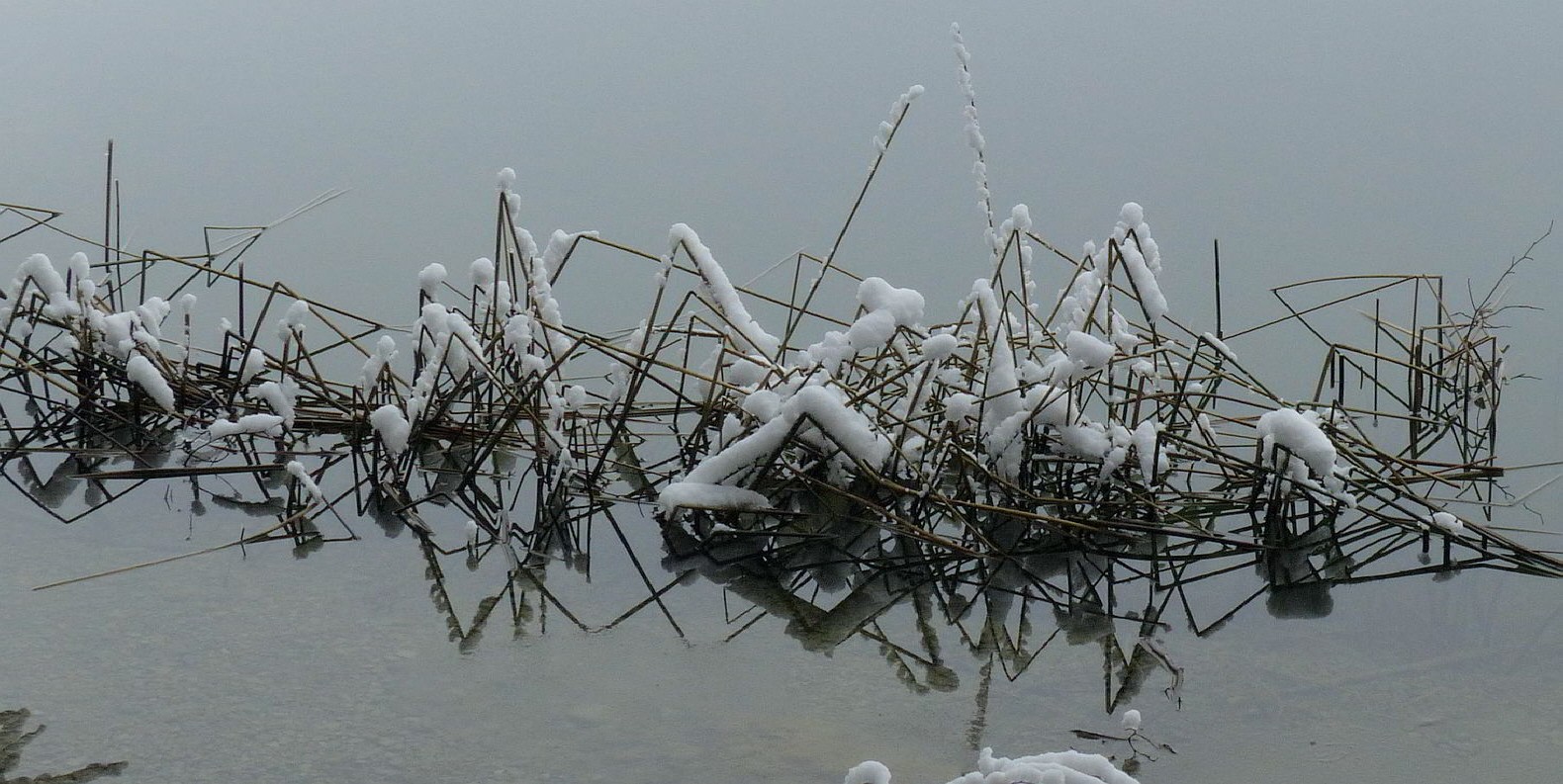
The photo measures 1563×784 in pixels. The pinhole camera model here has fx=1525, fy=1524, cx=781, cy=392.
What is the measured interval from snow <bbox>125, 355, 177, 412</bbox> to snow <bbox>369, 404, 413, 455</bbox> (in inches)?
20.1

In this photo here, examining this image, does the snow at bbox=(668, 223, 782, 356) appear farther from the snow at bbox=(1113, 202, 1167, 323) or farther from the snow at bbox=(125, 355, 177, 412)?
the snow at bbox=(125, 355, 177, 412)

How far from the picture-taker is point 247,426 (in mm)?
3141

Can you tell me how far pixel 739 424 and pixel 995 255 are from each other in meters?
0.61

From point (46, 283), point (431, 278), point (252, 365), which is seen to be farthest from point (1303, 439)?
point (46, 283)

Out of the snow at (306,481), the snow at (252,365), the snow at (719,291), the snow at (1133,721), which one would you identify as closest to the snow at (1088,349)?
the snow at (719,291)

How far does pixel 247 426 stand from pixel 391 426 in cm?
33

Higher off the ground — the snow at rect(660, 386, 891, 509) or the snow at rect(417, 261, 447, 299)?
the snow at rect(417, 261, 447, 299)

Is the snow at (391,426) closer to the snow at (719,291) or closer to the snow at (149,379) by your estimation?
the snow at (149,379)

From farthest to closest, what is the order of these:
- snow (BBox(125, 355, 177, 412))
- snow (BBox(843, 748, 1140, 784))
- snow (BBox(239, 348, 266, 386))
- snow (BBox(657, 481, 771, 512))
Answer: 1. snow (BBox(239, 348, 266, 386))
2. snow (BBox(125, 355, 177, 412))
3. snow (BBox(657, 481, 771, 512))
4. snow (BBox(843, 748, 1140, 784))

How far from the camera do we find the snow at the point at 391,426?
3051 millimetres

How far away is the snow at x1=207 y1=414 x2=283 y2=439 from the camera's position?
3.07 meters

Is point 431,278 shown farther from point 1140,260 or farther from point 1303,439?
point 1303,439

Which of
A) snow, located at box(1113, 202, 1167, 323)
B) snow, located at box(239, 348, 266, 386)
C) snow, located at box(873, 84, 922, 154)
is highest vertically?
snow, located at box(873, 84, 922, 154)

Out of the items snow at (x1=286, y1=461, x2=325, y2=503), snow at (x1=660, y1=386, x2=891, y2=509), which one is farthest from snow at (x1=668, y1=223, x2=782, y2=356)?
snow at (x1=286, y1=461, x2=325, y2=503)
